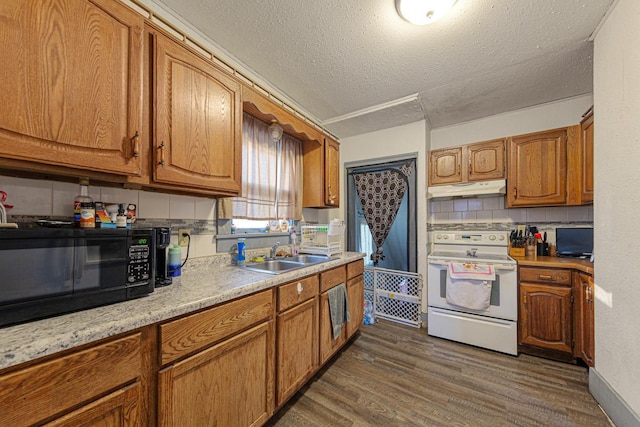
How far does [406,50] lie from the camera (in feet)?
6.14

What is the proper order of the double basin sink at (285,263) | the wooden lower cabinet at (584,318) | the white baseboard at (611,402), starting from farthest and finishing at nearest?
the double basin sink at (285,263), the wooden lower cabinet at (584,318), the white baseboard at (611,402)

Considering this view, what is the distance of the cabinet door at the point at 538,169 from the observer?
2.34m

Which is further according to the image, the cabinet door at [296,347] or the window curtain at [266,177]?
the window curtain at [266,177]

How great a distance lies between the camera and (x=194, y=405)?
101 centimetres

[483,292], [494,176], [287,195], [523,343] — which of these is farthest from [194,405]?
[494,176]

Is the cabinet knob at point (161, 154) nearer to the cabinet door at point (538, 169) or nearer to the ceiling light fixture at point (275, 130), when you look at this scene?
the ceiling light fixture at point (275, 130)

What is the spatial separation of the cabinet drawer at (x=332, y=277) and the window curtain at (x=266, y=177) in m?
0.81

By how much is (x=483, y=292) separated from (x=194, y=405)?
2.42 meters

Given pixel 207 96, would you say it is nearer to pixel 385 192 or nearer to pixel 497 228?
pixel 385 192

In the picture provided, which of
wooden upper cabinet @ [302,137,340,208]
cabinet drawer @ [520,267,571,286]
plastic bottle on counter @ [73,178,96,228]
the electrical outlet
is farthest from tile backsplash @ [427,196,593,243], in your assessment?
plastic bottle on counter @ [73,178,96,228]

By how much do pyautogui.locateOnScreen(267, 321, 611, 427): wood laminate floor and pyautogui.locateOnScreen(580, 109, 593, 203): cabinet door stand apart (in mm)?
1498

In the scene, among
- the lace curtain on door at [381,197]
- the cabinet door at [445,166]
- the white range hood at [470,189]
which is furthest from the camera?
the lace curtain on door at [381,197]

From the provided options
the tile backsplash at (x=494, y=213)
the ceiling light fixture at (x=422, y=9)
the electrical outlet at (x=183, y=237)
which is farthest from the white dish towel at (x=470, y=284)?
the electrical outlet at (x=183, y=237)

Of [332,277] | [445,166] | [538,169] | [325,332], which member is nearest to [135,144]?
[332,277]
